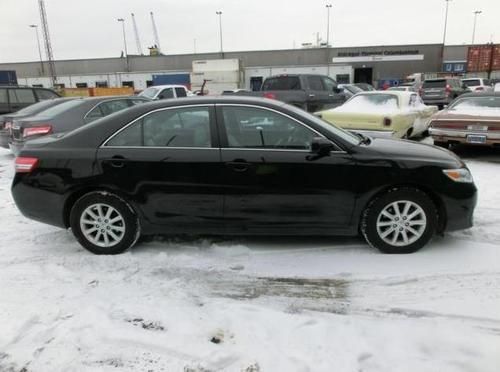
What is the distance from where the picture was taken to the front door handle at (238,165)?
394cm

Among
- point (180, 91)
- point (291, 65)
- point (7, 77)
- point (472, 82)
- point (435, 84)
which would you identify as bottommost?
point (472, 82)

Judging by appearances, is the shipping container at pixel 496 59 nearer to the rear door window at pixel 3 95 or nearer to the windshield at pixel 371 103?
the windshield at pixel 371 103

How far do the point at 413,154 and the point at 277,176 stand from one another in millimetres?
1358

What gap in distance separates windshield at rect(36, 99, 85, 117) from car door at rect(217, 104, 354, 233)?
557 centimetres

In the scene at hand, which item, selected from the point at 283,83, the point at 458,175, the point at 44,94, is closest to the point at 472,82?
the point at 283,83

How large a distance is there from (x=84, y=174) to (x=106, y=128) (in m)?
0.50

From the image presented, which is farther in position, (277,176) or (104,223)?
(104,223)

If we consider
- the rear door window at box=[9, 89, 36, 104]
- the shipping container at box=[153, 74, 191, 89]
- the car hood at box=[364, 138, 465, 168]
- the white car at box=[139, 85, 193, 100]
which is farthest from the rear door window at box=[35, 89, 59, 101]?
the shipping container at box=[153, 74, 191, 89]

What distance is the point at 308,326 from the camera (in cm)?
302

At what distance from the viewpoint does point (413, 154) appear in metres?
4.06

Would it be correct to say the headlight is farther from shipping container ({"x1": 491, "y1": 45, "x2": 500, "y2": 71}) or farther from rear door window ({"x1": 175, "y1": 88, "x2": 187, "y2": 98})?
shipping container ({"x1": 491, "y1": 45, "x2": 500, "y2": 71})

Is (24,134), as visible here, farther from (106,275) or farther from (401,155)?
(401,155)

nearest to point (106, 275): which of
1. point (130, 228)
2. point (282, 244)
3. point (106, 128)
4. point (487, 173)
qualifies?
point (130, 228)

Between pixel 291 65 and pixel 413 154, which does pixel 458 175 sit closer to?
pixel 413 154
